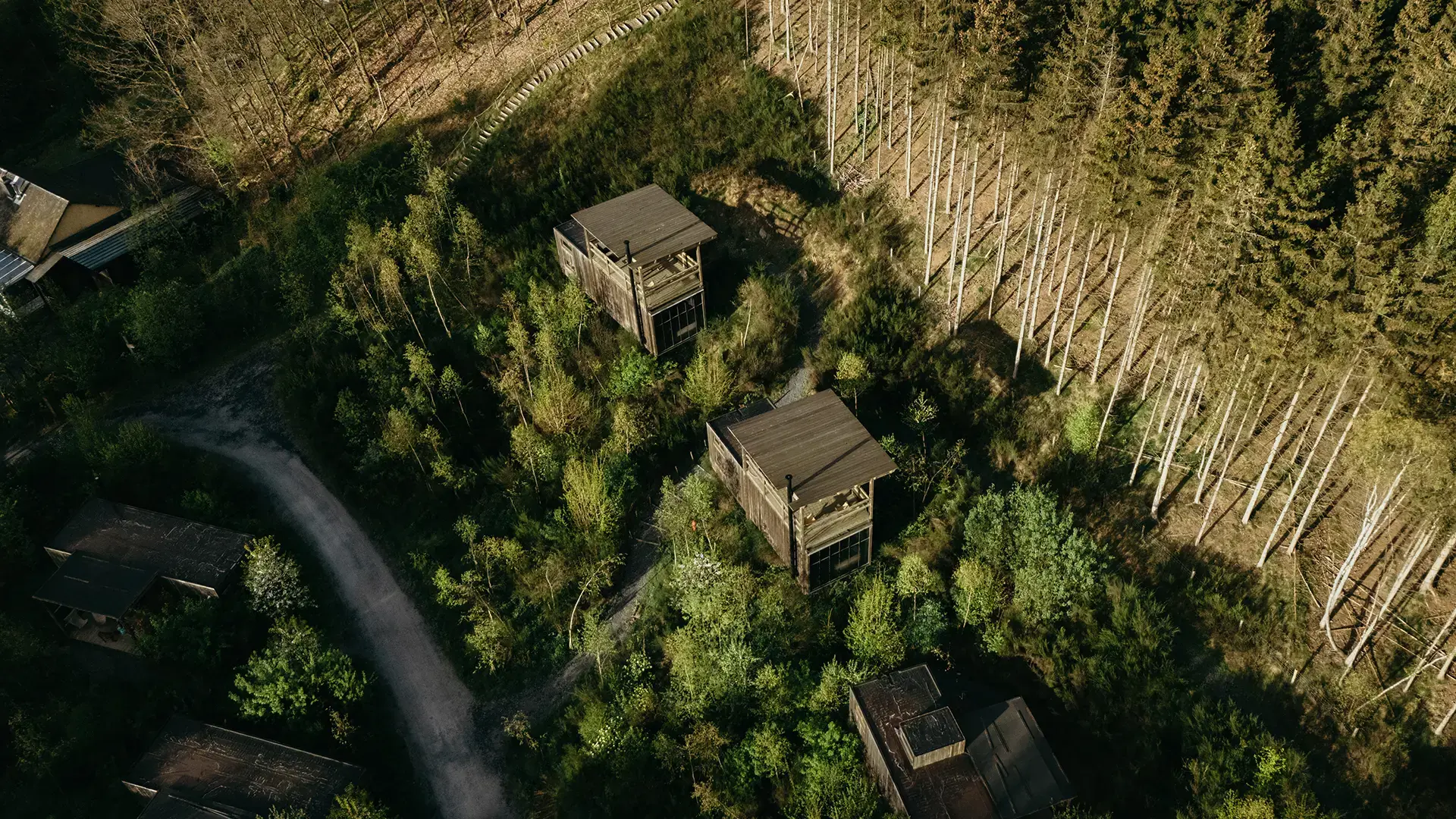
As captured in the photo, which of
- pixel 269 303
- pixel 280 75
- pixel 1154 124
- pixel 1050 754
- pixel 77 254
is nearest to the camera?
pixel 1050 754

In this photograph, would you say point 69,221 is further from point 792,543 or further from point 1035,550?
point 1035,550

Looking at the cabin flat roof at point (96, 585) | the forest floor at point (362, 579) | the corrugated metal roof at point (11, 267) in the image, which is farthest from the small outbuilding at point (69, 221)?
the cabin flat roof at point (96, 585)

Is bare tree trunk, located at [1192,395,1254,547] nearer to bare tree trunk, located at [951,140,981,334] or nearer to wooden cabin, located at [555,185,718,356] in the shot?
bare tree trunk, located at [951,140,981,334]

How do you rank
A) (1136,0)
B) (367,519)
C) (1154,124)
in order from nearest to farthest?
(1154,124) → (1136,0) → (367,519)

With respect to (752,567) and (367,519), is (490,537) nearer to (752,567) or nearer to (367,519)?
(367,519)

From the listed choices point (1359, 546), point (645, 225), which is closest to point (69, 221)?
point (645, 225)

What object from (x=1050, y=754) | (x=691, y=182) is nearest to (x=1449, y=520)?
(x=1050, y=754)
